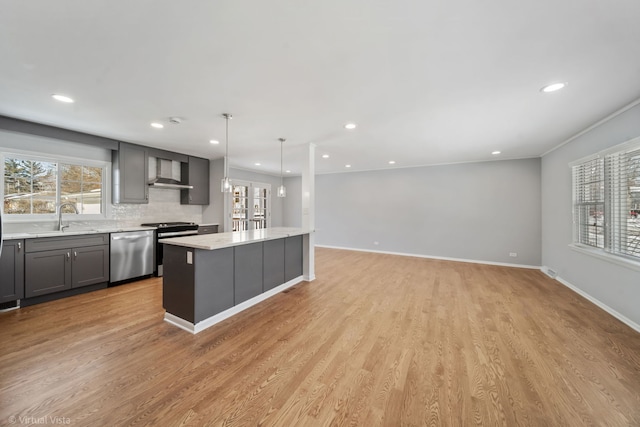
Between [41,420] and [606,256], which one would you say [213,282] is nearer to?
[41,420]

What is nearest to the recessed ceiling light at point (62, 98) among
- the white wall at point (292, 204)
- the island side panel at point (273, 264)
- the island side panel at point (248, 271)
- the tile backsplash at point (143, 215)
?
the tile backsplash at point (143, 215)

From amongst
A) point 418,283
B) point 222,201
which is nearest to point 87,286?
point 222,201

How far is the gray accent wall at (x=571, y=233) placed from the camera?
Answer: 2.68 m

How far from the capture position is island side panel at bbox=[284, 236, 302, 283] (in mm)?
3895

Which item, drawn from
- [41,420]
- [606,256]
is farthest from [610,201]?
[41,420]

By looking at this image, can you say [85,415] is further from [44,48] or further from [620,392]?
[620,392]

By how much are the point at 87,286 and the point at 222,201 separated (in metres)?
2.65

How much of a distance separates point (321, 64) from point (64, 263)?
4342 mm

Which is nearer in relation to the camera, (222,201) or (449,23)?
(449,23)

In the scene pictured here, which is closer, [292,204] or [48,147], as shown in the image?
[48,147]

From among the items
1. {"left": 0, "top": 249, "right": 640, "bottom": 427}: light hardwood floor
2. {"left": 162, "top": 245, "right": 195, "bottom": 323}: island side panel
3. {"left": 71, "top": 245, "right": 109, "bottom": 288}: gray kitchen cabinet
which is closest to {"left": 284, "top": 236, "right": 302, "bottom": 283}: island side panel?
{"left": 0, "top": 249, "right": 640, "bottom": 427}: light hardwood floor

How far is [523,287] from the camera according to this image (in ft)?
13.0

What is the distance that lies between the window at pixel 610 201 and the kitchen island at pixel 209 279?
429 centimetres

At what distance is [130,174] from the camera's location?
429 centimetres
